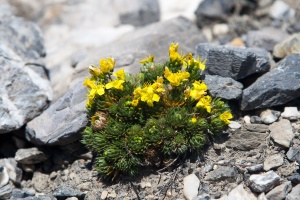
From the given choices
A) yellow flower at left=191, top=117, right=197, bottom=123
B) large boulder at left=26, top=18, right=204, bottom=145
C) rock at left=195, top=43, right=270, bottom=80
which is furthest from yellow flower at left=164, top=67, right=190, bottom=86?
large boulder at left=26, top=18, right=204, bottom=145

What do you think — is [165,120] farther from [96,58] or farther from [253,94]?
[96,58]

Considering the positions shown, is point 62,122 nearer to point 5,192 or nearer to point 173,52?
point 5,192

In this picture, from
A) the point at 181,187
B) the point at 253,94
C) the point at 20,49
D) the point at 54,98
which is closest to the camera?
the point at 181,187

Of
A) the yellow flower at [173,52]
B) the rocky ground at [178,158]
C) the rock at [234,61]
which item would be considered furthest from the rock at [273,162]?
the yellow flower at [173,52]

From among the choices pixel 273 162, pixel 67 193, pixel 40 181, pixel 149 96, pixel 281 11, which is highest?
pixel 149 96

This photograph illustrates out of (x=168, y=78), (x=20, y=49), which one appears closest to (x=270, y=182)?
(x=168, y=78)

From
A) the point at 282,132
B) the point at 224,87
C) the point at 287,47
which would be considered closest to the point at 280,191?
the point at 282,132

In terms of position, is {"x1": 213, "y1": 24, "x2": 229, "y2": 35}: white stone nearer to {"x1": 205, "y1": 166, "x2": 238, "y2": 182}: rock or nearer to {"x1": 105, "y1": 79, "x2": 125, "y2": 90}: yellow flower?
{"x1": 105, "y1": 79, "x2": 125, "y2": 90}: yellow flower

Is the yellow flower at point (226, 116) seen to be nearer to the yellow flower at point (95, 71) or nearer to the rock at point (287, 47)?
the yellow flower at point (95, 71)
